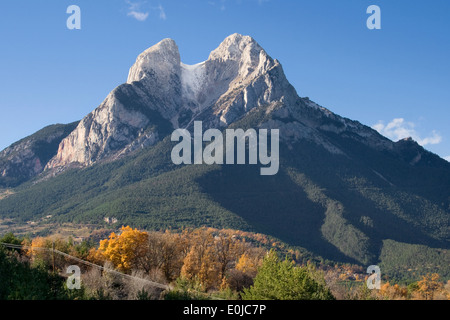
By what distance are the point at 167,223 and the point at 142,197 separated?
A: 32.0 m

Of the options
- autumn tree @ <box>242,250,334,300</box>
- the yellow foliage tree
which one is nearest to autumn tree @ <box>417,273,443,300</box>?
autumn tree @ <box>242,250,334,300</box>

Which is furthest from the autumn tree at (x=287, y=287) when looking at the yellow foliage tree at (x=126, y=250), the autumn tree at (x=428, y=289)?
the autumn tree at (x=428, y=289)

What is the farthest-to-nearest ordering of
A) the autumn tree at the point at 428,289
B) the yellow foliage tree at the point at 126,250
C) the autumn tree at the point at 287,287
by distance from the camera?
the autumn tree at the point at 428,289 → the yellow foliage tree at the point at 126,250 → the autumn tree at the point at 287,287

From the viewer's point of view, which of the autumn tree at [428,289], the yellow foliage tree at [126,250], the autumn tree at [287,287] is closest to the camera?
the autumn tree at [287,287]

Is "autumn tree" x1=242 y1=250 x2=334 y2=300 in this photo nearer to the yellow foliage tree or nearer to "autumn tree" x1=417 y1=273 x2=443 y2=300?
the yellow foliage tree

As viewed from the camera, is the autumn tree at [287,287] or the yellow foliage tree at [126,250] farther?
the yellow foliage tree at [126,250]

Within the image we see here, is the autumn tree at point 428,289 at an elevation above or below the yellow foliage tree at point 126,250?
below

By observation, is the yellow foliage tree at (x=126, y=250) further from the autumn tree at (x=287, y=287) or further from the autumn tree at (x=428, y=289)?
the autumn tree at (x=428, y=289)

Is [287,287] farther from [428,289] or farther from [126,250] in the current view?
[428,289]

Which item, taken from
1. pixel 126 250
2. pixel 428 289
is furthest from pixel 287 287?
pixel 428 289

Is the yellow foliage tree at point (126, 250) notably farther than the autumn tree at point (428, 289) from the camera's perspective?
No
